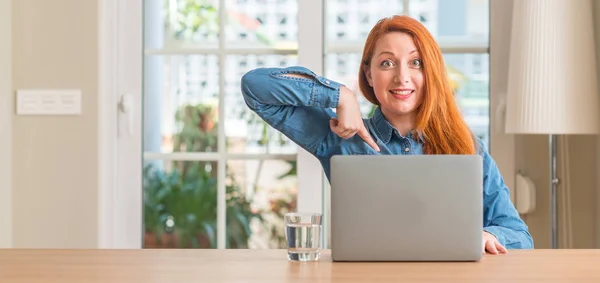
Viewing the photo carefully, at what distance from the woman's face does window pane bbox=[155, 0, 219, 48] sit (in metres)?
1.51

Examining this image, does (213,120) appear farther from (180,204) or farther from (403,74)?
(403,74)

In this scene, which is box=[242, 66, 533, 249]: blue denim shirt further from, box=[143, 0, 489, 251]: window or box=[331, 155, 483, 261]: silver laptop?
box=[143, 0, 489, 251]: window

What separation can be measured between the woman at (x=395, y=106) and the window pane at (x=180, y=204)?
1367mm

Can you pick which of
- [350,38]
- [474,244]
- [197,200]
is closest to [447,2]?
[350,38]

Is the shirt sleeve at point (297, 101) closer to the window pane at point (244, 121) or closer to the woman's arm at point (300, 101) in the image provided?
the woman's arm at point (300, 101)

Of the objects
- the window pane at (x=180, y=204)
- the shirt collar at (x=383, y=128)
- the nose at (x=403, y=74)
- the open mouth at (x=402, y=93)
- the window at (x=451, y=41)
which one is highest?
the window at (x=451, y=41)

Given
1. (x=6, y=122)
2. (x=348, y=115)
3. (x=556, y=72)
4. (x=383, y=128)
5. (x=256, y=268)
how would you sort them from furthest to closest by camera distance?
(x=6, y=122) → (x=556, y=72) → (x=383, y=128) → (x=348, y=115) → (x=256, y=268)

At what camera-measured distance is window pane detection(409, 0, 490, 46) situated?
11.1 ft

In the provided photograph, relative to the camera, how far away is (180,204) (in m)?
3.58

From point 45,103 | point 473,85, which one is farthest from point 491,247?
point 45,103

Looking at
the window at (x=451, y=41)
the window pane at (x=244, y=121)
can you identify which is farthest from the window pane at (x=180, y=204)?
the window at (x=451, y=41)

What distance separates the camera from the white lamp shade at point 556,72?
286 cm

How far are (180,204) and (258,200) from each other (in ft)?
1.08

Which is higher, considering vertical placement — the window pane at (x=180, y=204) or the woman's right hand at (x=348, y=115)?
the woman's right hand at (x=348, y=115)
